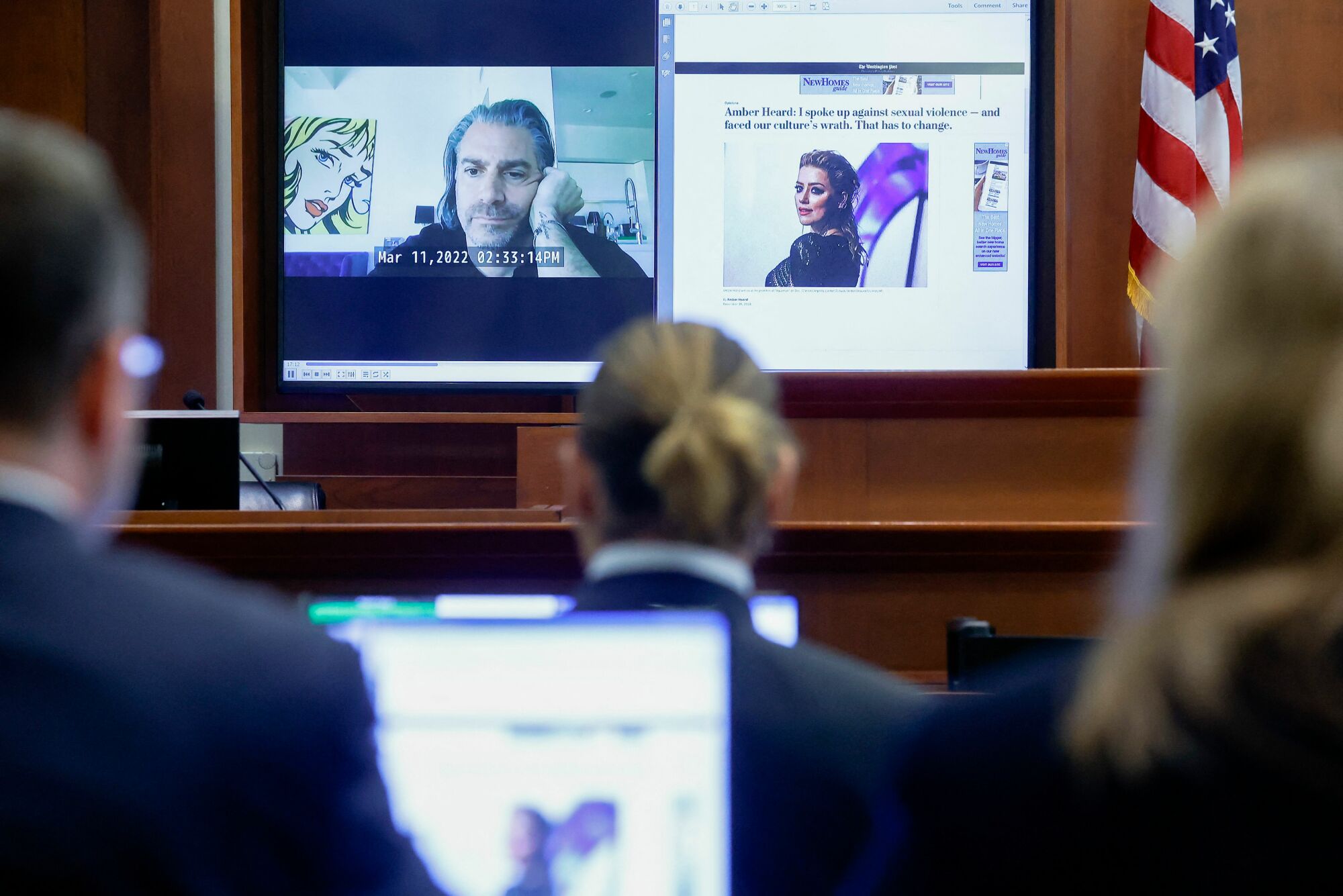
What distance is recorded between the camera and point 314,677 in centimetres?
80

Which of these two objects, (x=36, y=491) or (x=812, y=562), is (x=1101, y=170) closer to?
(x=812, y=562)

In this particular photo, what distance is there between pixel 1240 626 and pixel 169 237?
4.37 meters

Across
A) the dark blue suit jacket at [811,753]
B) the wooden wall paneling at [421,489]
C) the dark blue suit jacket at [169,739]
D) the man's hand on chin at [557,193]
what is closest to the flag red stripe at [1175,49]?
the man's hand on chin at [557,193]

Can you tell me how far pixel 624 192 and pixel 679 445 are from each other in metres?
3.03

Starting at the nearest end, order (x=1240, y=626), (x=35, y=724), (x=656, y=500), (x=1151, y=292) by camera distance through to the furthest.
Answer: (x=1240, y=626)
(x=35, y=724)
(x=656, y=500)
(x=1151, y=292)

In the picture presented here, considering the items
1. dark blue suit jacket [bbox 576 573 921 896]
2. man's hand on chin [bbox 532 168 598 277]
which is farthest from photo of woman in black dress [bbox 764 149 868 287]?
dark blue suit jacket [bbox 576 573 921 896]

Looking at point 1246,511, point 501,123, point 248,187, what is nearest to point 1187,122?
point 501,123

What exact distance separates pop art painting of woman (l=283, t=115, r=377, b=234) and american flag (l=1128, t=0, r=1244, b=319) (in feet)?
8.40

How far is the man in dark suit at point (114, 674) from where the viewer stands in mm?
729

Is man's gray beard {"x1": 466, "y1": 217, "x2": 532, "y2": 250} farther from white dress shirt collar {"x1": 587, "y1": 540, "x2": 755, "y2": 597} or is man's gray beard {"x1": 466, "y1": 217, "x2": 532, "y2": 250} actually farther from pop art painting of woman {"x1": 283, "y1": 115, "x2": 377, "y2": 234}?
white dress shirt collar {"x1": 587, "y1": 540, "x2": 755, "y2": 597}

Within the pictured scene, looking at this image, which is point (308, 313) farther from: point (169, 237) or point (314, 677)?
point (314, 677)

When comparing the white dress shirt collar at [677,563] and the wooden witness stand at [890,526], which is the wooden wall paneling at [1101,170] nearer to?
the wooden witness stand at [890,526]

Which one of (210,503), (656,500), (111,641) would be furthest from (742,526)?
(210,503)

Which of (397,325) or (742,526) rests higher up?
(397,325)
